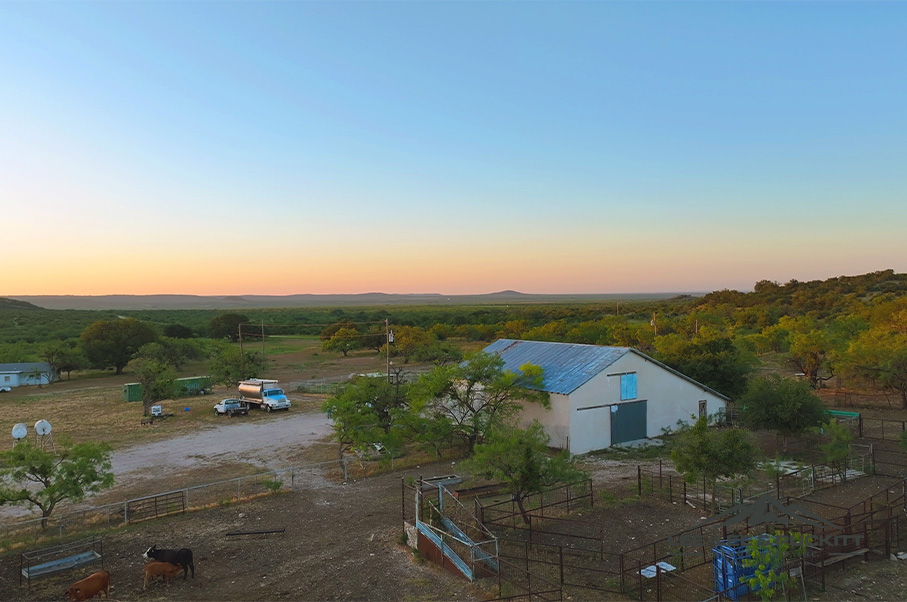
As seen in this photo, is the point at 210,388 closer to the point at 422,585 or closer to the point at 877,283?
the point at 422,585

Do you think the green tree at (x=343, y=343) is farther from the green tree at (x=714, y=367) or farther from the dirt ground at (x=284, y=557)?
the dirt ground at (x=284, y=557)

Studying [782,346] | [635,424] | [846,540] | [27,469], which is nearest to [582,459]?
[635,424]

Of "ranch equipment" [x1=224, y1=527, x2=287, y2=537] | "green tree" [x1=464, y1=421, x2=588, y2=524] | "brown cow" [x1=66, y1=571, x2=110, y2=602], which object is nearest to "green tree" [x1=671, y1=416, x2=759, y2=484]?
"green tree" [x1=464, y1=421, x2=588, y2=524]

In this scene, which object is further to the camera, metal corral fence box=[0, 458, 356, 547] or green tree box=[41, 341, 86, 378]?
green tree box=[41, 341, 86, 378]

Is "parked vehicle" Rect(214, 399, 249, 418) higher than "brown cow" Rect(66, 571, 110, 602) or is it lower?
lower

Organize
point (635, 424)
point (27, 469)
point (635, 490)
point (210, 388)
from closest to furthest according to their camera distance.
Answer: point (27, 469), point (635, 490), point (635, 424), point (210, 388)

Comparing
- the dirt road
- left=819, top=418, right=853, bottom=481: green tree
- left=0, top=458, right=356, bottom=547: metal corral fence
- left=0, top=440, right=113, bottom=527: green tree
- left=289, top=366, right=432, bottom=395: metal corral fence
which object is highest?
left=0, top=440, right=113, bottom=527: green tree

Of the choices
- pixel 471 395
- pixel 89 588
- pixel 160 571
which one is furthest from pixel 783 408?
pixel 89 588

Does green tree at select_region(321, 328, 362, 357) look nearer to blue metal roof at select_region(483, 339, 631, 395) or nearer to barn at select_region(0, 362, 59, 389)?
barn at select_region(0, 362, 59, 389)
